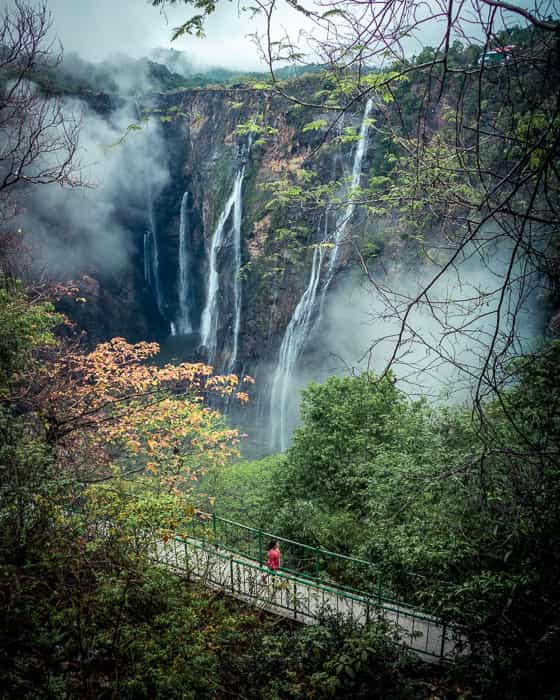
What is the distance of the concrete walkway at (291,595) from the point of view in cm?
571

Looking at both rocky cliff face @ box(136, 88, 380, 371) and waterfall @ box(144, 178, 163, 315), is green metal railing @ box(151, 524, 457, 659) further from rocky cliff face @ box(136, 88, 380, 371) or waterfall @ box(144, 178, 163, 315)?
waterfall @ box(144, 178, 163, 315)

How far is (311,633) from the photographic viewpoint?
482cm

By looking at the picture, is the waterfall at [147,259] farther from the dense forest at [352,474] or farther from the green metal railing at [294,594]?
the green metal railing at [294,594]

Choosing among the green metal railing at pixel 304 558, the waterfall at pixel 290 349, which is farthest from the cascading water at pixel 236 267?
the green metal railing at pixel 304 558

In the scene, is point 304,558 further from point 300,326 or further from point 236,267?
point 236,267

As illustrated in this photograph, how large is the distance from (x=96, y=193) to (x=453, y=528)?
28.6 metres

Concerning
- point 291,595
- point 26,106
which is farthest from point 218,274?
point 291,595

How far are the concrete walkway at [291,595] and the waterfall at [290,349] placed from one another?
12.4 metres

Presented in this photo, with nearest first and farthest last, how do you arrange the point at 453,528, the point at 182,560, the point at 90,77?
the point at 453,528, the point at 182,560, the point at 90,77

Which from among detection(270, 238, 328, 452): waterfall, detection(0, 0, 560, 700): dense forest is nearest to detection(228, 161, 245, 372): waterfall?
detection(270, 238, 328, 452): waterfall

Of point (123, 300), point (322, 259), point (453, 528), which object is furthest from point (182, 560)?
point (123, 300)

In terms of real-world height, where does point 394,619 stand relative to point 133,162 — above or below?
below

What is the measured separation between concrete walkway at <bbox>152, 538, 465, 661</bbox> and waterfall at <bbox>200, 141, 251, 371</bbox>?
651 inches

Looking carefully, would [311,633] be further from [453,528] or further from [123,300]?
[123,300]
